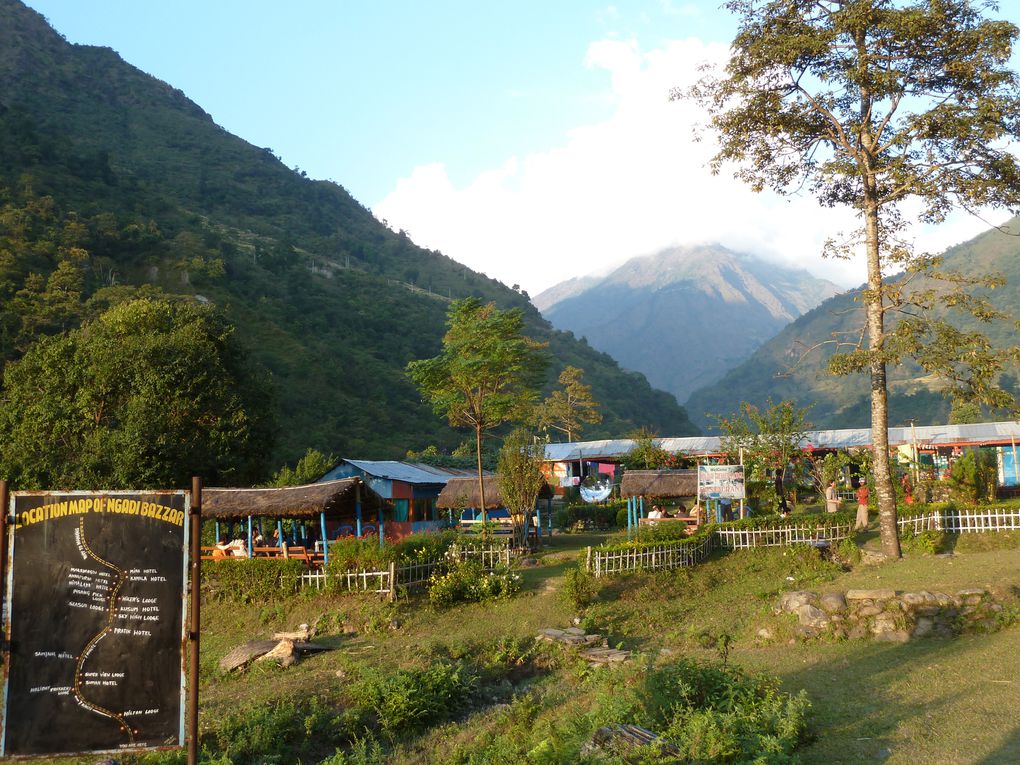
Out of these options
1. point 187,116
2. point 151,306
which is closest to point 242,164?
point 187,116

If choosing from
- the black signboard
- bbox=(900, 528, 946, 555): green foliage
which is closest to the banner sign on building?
bbox=(900, 528, 946, 555): green foliage

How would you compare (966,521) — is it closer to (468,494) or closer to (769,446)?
(769,446)

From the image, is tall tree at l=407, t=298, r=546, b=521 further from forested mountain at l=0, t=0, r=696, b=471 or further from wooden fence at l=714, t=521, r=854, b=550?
forested mountain at l=0, t=0, r=696, b=471

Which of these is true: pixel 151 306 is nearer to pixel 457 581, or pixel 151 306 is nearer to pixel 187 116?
pixel 457 581

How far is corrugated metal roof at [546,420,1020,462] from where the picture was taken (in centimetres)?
3547

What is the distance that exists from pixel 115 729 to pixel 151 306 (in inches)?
1148

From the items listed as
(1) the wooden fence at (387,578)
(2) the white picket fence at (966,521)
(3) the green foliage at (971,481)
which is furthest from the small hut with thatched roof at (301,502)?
(3) the green foliage at (971,481)

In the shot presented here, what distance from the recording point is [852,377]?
115m

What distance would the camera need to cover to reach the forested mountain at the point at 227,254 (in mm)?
54781

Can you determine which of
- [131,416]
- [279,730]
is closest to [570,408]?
[131,416]

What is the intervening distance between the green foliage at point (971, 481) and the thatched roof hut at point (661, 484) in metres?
7.25

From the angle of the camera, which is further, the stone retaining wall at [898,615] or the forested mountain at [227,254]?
the forested mountain at [227,254]

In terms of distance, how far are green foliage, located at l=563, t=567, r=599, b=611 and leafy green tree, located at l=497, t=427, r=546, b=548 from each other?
584 centimetres

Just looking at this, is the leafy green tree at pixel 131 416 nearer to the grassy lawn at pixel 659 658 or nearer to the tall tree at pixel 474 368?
the tall tree at pixel 474 368
